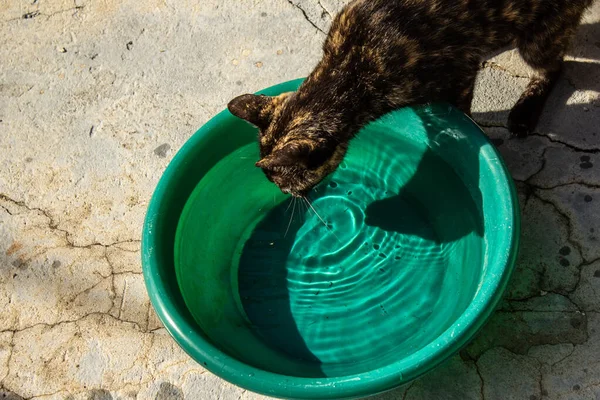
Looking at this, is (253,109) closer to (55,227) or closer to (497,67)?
(55,227)

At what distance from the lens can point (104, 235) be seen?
357 centimetres

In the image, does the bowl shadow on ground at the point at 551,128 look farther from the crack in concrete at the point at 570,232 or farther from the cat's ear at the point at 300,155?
the cat's ear at the point at 300,155

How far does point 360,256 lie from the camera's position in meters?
3.37

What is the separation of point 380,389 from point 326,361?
747mm

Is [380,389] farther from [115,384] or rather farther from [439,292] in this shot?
[115,384]

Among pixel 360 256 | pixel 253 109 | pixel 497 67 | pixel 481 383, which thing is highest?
pixel 253 109

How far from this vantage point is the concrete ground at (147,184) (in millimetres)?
3016

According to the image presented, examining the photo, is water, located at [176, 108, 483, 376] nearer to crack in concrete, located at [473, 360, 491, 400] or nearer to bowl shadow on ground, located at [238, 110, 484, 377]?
bowl shadow on ground, located at [238, 110, 484, 377]

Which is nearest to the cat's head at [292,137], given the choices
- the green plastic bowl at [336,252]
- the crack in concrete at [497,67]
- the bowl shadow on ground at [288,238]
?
the green plastic bowl at [336,252]

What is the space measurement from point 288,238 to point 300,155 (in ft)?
3.15

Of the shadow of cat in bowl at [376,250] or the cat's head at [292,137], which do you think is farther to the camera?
the shadow of cat in bowl at [376,250]

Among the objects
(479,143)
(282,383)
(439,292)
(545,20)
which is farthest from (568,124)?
(282,383)

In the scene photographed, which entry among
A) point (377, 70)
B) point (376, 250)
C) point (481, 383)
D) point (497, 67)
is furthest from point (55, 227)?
point (497, 67)

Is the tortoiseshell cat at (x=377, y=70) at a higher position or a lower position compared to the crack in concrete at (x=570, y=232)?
higher
